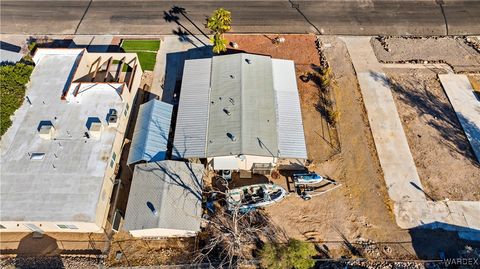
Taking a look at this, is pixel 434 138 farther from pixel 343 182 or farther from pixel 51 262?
pixel 51 262

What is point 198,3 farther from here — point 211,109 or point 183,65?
point 211,109

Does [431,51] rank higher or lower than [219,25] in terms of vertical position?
higher

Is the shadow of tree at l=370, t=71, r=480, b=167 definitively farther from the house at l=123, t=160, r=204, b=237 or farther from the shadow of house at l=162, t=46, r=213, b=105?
the house at l=123, t=160, r=204, b=237

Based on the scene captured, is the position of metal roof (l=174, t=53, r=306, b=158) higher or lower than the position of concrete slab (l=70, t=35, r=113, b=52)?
lower

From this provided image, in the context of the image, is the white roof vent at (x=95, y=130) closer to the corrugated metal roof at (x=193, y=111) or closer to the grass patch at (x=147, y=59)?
the corrugated metal roof at (x=193, y=111)

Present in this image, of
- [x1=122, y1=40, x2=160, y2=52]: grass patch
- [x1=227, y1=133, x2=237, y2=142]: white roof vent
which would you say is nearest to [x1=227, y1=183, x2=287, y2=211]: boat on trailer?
[x1=227, y1=133, x2=237, y2=142]: white roof vent

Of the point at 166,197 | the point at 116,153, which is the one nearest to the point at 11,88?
the point at 116,153
